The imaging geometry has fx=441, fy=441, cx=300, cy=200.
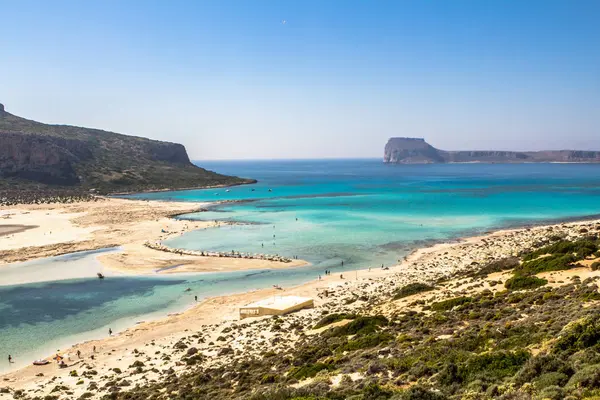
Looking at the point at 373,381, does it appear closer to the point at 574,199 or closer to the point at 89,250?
the point at 89,250

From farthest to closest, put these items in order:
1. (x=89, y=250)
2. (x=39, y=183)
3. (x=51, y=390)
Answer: (x=39, y=183) < (x=89, y=250) < (x=51, y=390)

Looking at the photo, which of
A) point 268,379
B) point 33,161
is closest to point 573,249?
point 268,379

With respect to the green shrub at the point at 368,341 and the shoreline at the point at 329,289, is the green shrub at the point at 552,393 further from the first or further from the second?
the shoreline at the point at 329,289

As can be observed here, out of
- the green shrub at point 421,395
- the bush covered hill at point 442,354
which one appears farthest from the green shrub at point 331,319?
the green shrub at point 421,395

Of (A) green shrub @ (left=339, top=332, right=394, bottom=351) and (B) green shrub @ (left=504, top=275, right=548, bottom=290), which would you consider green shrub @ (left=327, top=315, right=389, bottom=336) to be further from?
(B) green shrub @ (left=504, top=275, right=548, bottom=290)

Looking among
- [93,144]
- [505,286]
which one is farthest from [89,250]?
[93,144]

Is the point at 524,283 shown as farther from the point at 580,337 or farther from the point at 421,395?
the point at 421,395
